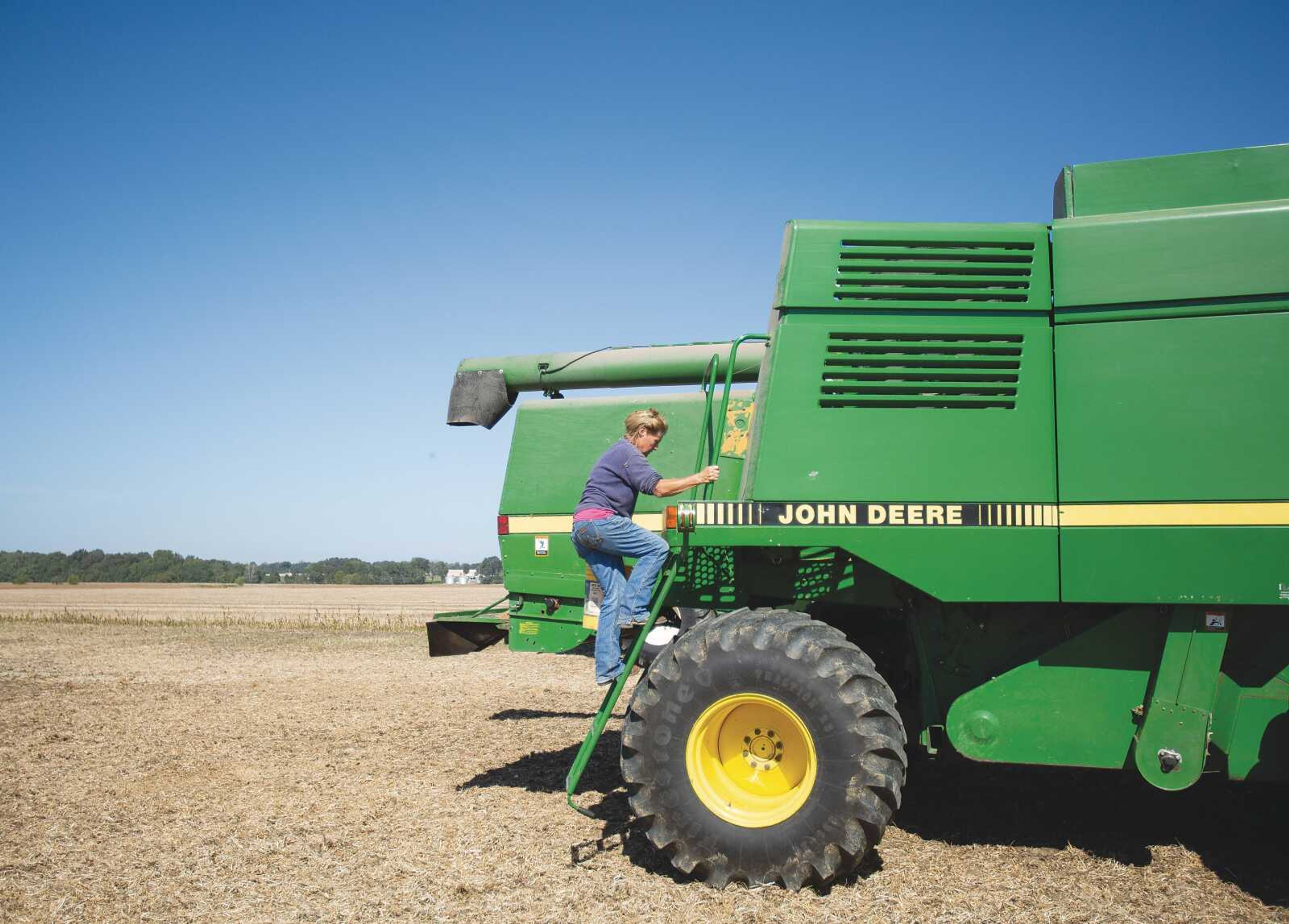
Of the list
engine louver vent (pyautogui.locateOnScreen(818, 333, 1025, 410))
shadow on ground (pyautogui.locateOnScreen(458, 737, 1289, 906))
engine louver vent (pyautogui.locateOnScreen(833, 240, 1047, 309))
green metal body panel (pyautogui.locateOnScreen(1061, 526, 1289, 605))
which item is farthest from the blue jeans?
green metal body panel (pyautogui.locateOnScreen(1061, 526, 1289, 605))

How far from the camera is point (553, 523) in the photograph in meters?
8.62

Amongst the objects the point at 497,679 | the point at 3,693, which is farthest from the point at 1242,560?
the point at 3,693

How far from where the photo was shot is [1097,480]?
12.9 ft

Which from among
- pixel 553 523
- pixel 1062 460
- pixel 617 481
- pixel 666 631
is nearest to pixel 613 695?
pixel 617 481

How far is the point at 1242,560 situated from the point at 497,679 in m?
9.13

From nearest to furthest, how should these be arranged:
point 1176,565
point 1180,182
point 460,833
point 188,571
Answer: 1. point 1176,565
2. point 1180,182
3. point 460,833
4. point 188,571

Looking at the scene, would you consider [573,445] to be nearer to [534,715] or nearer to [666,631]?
[666,631]

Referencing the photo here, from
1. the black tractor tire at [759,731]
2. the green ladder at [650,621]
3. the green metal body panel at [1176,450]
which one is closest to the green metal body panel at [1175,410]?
the green metal body panel at [1176,450]

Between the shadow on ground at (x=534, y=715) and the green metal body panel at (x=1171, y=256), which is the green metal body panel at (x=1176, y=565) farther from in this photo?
the shadow on ground at (x=534, y=715)

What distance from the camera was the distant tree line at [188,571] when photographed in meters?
86.1

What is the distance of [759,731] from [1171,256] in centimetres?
286

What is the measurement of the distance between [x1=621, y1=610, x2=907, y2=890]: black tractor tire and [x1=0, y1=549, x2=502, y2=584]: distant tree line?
7645cm

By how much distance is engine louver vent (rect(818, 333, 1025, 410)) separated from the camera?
4.11 metres

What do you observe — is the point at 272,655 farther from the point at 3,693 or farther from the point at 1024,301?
the point at 1024,301
